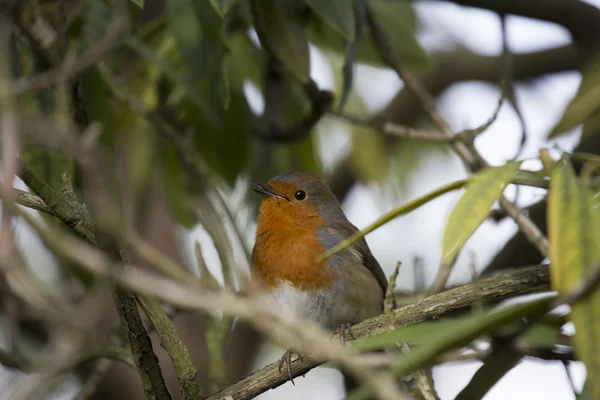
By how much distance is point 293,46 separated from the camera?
3.23 meters

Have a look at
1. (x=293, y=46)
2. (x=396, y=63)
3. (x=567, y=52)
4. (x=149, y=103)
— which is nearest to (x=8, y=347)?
(x=149, y=103)

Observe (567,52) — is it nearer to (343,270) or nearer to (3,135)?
(343,270)

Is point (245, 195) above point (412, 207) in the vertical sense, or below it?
above

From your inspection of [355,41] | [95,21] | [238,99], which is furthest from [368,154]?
[95,21]

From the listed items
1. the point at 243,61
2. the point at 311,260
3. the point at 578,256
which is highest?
the point at 243,61

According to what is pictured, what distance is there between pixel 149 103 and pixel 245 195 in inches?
26.4

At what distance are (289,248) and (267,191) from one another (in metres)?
0.43

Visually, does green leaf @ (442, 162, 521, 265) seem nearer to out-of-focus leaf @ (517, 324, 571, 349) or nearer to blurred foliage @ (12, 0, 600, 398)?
blurred foliage @ (12, 0, 600, 398)

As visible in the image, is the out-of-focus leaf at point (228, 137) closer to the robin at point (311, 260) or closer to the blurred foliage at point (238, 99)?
the blurred foliage at point (238, 99)

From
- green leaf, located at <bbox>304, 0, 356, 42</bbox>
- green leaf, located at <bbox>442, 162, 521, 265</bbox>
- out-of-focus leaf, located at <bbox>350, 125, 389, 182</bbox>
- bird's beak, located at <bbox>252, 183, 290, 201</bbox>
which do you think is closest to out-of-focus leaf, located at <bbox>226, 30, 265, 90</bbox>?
bird's beak, located at <bbox>252, 183, 290, 201</bbox>

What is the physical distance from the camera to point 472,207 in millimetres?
1822

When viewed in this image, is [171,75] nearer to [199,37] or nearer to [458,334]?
[199,37]

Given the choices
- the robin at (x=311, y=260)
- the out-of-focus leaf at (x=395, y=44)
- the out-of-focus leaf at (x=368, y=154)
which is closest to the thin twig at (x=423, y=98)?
the out-of-focus leaf at (x=395, y=44)

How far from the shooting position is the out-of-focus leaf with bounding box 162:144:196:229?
4.14m
